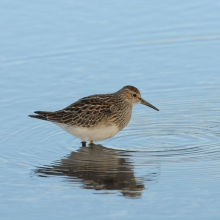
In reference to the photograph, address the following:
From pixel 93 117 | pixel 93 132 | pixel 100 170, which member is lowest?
pixel 100 170

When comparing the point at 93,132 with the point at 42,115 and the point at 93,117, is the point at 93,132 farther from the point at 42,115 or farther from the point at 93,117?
the point at 42,115

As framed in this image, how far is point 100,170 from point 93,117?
1882mm

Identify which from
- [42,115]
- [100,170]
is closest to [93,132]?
[42,115]

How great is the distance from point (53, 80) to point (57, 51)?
1768 mm

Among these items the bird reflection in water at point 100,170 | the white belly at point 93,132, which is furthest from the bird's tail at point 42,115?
the bird reflection in water at point 100,170

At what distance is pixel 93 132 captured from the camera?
42.1ft

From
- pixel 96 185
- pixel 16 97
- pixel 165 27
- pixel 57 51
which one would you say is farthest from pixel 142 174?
pixel 165 27

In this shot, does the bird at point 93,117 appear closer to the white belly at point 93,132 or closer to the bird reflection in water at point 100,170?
the white belly at point 93,132

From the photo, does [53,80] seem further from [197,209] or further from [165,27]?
[197,209]

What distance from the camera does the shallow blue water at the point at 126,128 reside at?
977cm

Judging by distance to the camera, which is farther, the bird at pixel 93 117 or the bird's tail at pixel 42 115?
the bird's tail at pixel 42 115

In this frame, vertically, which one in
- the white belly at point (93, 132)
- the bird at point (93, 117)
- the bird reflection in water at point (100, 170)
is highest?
the bird at point (93, 117)

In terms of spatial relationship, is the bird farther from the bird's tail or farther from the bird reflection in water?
the bird reflection in water

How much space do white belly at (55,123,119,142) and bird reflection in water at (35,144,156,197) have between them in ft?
0.91
